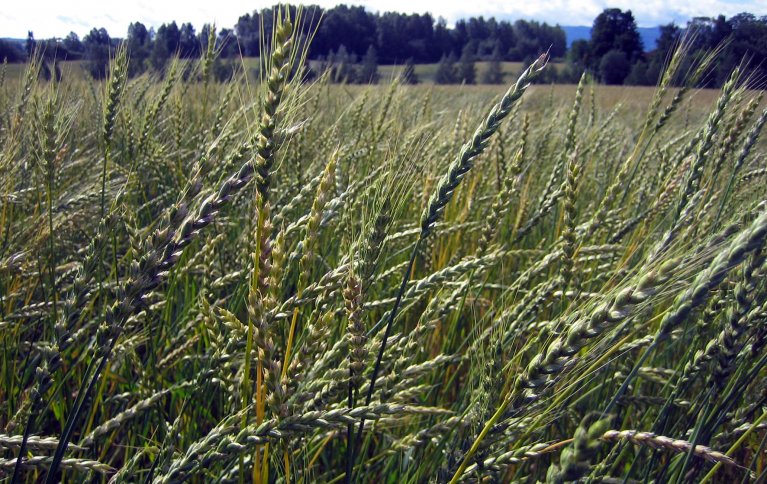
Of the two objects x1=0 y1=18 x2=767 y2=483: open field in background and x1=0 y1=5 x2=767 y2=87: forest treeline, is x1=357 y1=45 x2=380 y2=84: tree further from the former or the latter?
x1=0 y1=18 x2=767 y2=483: open field in background

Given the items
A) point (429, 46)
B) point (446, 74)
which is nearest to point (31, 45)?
point (446, 74)

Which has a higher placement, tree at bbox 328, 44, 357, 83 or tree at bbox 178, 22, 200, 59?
tree at bbox 328, 44, 357, 83

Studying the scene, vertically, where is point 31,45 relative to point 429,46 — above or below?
below

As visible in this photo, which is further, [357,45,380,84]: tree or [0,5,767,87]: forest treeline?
[357,45,380,84]: tree

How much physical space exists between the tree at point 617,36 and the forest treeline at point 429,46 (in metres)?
0.04

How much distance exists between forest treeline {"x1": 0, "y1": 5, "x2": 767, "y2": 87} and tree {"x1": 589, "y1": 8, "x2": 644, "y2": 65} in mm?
36

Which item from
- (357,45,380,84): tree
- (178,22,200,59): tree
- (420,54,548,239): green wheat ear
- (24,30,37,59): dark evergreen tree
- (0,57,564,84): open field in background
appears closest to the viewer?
(420,54,548,239): green wheat ear

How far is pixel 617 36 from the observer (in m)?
13.5

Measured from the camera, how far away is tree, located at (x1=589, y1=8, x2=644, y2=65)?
1301 centimetres

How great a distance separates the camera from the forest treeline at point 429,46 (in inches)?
104

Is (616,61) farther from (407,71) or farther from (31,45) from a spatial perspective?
(31,45)

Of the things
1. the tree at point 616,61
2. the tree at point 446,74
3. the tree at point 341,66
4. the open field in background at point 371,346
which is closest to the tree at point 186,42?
the open field in background at point 371,346

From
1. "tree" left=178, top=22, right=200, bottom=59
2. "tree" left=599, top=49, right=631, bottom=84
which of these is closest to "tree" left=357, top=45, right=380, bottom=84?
"tree" left=178, top=22, right=200, bottom=59

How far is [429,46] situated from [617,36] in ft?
135
